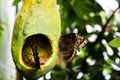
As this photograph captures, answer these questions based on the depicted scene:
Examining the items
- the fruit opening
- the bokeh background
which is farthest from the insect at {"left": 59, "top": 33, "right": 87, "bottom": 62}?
the bokeh background

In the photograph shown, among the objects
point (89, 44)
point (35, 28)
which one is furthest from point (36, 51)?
point (89, 44)

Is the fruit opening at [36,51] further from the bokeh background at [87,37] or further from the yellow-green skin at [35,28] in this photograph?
the bokeh background at [87,37]

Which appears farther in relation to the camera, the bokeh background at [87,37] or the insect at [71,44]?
the bokeh background at [87,37]

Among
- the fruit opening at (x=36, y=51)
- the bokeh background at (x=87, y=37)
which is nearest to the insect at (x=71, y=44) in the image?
the fruit opening at (x=36, y=51)

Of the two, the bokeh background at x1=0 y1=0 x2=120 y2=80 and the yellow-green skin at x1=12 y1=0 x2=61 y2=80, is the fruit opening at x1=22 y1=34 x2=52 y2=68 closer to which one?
the yellow-green skin at x1=12 y1=0 x2=61 y2=80

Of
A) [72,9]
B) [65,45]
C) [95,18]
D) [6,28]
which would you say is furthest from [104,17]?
[65,45]

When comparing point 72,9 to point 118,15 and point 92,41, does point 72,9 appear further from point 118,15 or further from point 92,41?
point 118,15
